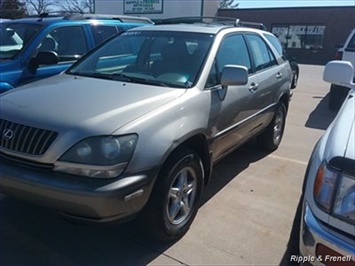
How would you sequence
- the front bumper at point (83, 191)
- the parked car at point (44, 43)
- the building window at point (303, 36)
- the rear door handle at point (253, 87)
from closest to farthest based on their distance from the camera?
the front bumper at point (83, 191) < the rear door handle at point (253, 87) < the parked car at point (44, 43) < the building window at point (303, 36)

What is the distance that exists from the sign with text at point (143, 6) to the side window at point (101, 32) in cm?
2357

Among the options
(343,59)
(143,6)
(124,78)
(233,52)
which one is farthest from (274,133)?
(143,6)

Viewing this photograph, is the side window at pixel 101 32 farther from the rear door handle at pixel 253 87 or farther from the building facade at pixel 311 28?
the building facade at pixel 311 28

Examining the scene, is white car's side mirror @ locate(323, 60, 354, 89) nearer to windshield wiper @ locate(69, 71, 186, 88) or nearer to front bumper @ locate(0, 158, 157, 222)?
windshield wiper @ locate(69, 71, 186, 88)

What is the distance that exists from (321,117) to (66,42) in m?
5.42

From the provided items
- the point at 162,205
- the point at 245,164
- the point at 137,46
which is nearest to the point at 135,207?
the point at 162,205

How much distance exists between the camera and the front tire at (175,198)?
2713 millimetres

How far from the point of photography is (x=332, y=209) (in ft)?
6.01

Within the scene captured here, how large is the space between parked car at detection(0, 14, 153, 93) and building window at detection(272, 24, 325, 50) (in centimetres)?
2462

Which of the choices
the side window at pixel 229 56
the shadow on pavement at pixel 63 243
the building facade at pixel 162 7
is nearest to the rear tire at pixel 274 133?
the side window at pixel 229 56

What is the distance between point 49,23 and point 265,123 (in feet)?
11.5

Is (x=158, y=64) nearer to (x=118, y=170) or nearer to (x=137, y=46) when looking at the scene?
(x=137, y=46)

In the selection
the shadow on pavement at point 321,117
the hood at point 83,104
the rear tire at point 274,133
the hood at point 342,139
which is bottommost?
the shadow on pavement at point 321,117

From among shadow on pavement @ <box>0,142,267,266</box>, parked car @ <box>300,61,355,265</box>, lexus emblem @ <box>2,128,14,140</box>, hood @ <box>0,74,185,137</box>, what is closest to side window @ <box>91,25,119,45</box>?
hood @ <box>0,74,185,137</box>
